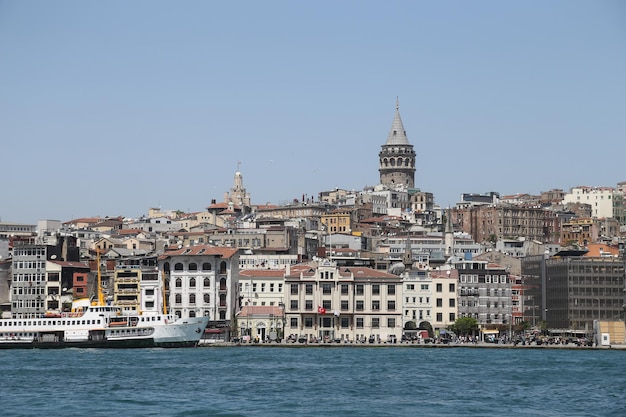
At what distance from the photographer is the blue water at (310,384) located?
54906 millimetres

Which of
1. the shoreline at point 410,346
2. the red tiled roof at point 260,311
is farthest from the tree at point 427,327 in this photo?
the red tiled roof at point 260,311

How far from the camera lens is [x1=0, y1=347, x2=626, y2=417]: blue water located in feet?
180

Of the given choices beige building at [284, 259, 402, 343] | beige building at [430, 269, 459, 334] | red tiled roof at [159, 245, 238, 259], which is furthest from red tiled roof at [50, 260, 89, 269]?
beige building at [430, 269, 459, 334]

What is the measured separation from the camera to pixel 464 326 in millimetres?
111625

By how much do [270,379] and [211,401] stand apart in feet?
36.0

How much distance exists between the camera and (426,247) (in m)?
161

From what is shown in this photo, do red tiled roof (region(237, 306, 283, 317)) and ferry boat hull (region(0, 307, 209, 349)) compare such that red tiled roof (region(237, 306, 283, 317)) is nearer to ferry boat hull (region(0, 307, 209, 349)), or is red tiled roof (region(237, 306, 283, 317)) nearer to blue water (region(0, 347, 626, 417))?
ferry boat hull (region(0, 307, 209, 349))

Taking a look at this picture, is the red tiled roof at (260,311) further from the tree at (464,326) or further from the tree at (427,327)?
the tree at (464,326)

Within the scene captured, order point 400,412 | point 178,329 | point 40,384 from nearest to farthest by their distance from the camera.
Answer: point 400,412, point 40,384, point 178,329

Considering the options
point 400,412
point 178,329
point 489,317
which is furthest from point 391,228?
point 400,412

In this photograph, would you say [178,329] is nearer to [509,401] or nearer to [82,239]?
[509,401]

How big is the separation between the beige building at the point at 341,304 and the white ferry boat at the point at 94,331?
11.5 meters

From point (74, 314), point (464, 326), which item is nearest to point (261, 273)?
point (464, 326)

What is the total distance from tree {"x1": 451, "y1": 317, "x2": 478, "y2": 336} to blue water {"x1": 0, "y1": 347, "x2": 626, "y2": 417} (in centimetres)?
1789
